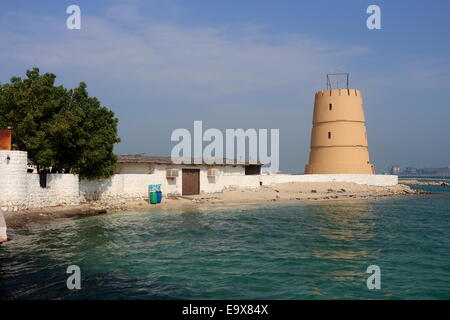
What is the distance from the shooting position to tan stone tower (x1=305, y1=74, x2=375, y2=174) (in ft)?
143

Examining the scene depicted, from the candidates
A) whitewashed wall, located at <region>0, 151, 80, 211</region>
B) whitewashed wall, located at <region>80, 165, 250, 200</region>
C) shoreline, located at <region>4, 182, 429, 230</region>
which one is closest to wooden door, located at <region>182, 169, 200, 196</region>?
whitewashed wall, located at <region>80, 165, 250, 200</region>

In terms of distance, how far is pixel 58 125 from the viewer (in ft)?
68.8

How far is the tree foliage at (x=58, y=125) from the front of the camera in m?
21.0

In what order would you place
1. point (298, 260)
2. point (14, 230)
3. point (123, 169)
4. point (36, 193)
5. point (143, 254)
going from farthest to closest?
point (123, 169)
point (36, 193)
point (14, 230)
point (143, 254)
point (298, 260)

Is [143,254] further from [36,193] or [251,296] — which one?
[36,193]

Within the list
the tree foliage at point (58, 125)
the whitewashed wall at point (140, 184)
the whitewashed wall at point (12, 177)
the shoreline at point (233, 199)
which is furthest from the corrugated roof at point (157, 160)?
the whitewashed wall at point (12, 177)

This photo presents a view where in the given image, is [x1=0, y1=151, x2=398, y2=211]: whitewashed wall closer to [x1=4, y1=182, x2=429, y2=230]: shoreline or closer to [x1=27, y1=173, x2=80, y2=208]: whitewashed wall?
[x1=27, y1=173, x2=80, y2=208]: whitewashed wall

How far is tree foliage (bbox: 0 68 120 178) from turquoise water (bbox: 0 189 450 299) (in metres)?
4.36

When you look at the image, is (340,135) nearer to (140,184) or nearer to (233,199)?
(233,199)

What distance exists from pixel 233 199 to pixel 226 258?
19.3 m

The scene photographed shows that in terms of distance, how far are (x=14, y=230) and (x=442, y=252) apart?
1627 centimetres

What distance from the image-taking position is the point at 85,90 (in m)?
24.1

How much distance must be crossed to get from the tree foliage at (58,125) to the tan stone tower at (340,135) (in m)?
26.5

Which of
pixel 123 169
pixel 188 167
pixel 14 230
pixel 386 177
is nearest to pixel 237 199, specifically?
pixel 188 167
